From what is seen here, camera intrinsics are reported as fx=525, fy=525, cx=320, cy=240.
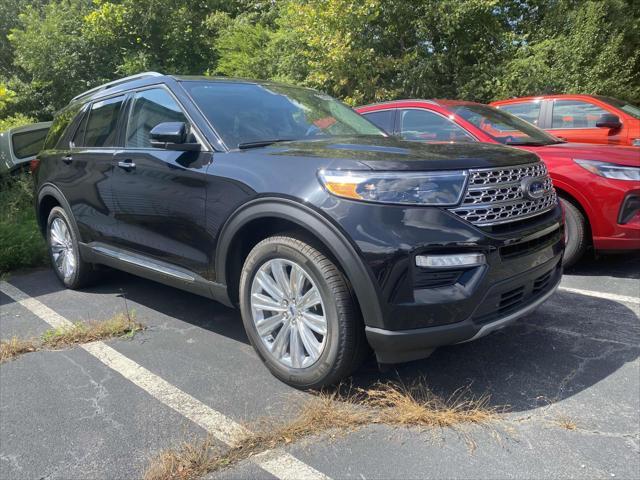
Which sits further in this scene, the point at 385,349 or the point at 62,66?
the point at 62,66

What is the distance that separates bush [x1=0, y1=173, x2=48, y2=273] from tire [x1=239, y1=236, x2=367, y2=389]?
3.96m

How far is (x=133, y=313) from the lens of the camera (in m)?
4.07

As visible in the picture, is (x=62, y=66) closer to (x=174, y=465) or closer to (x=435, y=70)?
(x=435, y=70)

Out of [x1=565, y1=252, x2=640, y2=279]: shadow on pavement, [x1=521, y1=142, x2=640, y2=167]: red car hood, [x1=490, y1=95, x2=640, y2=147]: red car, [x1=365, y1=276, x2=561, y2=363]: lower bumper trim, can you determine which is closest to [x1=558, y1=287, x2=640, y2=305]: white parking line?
[x1=565, y1=252, x2=640, y2=279]: shadow on pavement

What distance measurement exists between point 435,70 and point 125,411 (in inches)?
420

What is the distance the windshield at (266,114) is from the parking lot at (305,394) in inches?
55.6

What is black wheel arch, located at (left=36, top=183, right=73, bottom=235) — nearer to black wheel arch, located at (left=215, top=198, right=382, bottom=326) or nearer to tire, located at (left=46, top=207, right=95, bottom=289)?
tire, located at (left=46, top=207, right=95, bottom=289)

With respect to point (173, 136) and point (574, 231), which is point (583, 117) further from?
point (173, 136)

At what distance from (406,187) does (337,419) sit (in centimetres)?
116

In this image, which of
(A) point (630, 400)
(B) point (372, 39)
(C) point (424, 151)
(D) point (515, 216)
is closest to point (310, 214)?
(C) point (424, 151)

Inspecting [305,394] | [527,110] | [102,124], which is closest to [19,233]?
[102,124]

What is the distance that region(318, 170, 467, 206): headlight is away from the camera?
8.04 feet

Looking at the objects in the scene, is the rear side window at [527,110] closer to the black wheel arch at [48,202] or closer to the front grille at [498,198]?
the front grille at [498,198]

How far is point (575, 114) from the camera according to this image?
7312 mm
